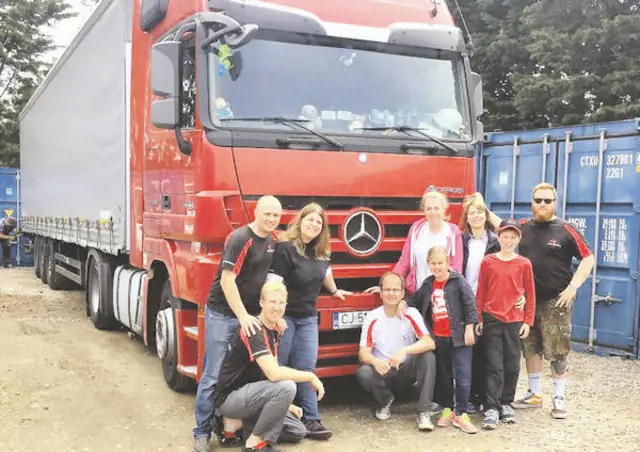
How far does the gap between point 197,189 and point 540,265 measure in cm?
262

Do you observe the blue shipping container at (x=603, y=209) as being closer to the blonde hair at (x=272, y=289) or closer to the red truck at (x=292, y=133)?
the red truck at (x=292, y=133)

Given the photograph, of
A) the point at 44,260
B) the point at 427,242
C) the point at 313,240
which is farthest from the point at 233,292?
the point at 44,260

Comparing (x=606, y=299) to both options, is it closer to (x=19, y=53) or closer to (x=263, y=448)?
(x=263, y=448)

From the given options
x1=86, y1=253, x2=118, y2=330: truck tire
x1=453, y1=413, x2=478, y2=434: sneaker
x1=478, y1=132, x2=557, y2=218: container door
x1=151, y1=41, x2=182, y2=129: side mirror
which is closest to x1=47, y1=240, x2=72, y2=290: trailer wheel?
x1=86, y1=253, x2=118, y2=330: truck tire

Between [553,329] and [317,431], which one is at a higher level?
[553,329]

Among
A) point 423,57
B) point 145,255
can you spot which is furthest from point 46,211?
point 423,57

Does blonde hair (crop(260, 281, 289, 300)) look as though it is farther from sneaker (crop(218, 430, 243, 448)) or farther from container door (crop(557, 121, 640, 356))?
container door (crop(557, 121, 640, 356))

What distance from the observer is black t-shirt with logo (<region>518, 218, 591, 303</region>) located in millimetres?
5234

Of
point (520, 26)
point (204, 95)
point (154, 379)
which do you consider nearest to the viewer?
point (204, 95)

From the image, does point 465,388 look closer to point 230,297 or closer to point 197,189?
point 230,297

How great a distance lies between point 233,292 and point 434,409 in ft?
6.00

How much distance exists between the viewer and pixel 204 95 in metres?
4.82

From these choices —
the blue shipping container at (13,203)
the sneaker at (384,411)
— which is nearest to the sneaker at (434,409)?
the sneaker at (384,411)

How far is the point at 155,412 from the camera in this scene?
17.4ft
